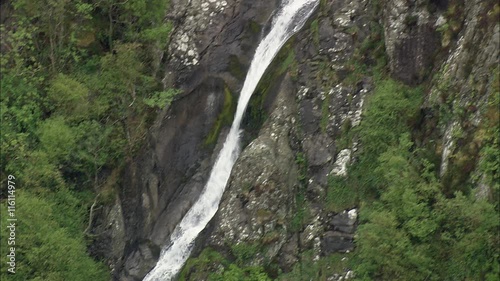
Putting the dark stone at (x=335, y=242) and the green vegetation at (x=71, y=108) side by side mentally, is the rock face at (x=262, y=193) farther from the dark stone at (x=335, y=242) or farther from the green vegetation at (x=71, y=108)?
the green vegetation at (x=71, y=108)

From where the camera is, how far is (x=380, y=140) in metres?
23.2

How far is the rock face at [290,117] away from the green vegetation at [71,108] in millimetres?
1062

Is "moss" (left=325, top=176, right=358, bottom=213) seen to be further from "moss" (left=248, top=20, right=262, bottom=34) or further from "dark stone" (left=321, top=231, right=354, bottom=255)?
"moss" (left=248, top=20, right=262, bottom=34)

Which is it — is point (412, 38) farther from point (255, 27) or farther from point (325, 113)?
point (255, 27)

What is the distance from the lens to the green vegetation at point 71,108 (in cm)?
2725

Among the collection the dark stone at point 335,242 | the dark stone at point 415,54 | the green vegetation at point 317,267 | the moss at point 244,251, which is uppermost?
the dark stone at point 415,54

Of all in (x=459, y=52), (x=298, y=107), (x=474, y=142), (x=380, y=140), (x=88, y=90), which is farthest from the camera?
(x=88, y=90)

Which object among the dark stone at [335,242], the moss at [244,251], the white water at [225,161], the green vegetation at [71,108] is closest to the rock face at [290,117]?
the dark stone at [335,242]

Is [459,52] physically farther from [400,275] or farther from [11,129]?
[11,129]

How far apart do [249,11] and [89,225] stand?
1240cm

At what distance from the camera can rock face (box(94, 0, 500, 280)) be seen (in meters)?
21.8

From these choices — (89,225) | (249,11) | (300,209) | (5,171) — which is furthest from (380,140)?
(5,171)

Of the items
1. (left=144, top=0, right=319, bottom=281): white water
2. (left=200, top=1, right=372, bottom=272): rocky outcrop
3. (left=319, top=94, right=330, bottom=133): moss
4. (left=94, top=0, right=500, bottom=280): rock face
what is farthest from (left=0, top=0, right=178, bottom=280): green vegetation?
(left=319, top=94, right=330, bottom=133): moss

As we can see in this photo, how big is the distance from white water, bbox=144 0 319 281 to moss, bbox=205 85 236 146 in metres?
0.34
